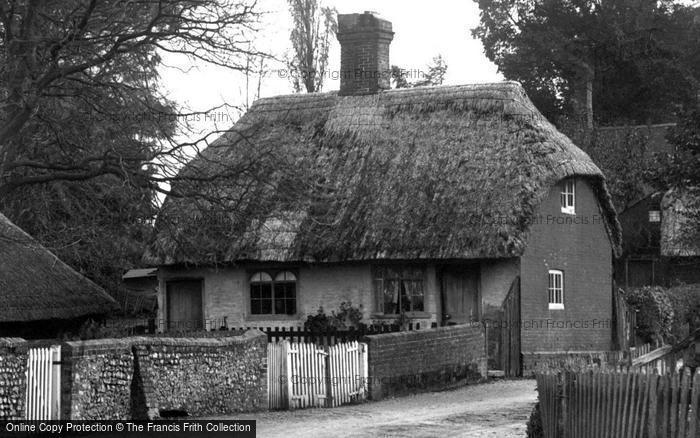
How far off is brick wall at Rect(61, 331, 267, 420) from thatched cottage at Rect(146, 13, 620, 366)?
7.67 m

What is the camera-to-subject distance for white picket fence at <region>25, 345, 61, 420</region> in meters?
18.0

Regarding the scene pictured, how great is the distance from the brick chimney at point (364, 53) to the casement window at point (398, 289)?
19.8 feet

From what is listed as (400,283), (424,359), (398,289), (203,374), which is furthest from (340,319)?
(203,374)

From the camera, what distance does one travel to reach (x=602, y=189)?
33.7 meters

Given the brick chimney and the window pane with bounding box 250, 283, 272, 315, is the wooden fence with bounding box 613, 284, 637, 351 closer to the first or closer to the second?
the brick chimney

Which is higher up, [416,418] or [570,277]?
[570,277]

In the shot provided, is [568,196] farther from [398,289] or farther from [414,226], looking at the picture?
[398,289]

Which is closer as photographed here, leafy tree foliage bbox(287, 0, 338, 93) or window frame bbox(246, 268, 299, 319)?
window frame bbox(246, 268, 299, 319)

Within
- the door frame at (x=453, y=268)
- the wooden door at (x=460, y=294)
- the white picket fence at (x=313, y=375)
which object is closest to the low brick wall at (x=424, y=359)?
the white picket fence at (x=313, y=375)

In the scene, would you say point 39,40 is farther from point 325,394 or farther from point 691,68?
point 691,68

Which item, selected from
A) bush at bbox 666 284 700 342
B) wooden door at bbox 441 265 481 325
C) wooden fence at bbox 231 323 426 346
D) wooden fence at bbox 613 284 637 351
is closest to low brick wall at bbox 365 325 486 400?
wooden fence at bbox 231 323 426 346

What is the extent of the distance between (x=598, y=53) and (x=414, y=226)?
106 feet

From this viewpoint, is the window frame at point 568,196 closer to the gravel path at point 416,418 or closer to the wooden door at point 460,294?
the wooden door at point 460,294

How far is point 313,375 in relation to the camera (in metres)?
22.0
